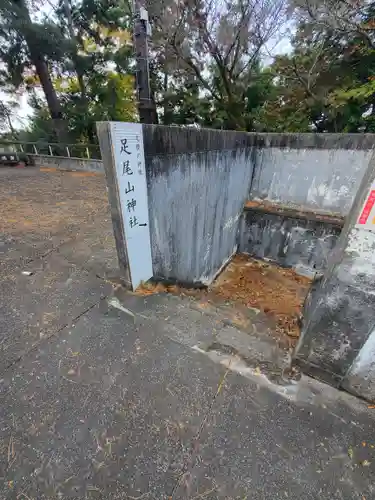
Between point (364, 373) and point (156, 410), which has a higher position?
point (364, 373)

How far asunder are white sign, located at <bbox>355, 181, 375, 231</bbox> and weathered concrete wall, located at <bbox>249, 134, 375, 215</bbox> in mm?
3224

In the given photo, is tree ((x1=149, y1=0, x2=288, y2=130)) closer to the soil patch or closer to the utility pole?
the utility pole

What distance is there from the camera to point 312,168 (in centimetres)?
418

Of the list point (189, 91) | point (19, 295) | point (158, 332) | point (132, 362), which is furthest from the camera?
point (189, 91)

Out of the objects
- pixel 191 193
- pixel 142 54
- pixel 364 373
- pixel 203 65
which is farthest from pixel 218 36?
pixel 364 373

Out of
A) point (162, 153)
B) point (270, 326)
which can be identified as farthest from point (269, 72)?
A: point (270, 326)

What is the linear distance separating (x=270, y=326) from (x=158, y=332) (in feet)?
4.40

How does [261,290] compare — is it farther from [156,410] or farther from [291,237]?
[156,410]

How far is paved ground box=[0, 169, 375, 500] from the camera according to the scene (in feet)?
4.07

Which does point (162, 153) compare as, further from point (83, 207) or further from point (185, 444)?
point (83, 207)

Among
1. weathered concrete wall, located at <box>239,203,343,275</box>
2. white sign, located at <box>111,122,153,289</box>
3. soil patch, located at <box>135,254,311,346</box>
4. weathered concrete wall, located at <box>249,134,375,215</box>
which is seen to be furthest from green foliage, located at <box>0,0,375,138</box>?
white sign, located at <box>111,122,153,289</box>

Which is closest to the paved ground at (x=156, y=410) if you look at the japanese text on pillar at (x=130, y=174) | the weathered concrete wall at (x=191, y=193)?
the weathered concrete wall at (x=191, y=193)

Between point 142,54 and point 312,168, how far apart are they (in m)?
3.37

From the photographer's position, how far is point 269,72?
1015 centimetres
